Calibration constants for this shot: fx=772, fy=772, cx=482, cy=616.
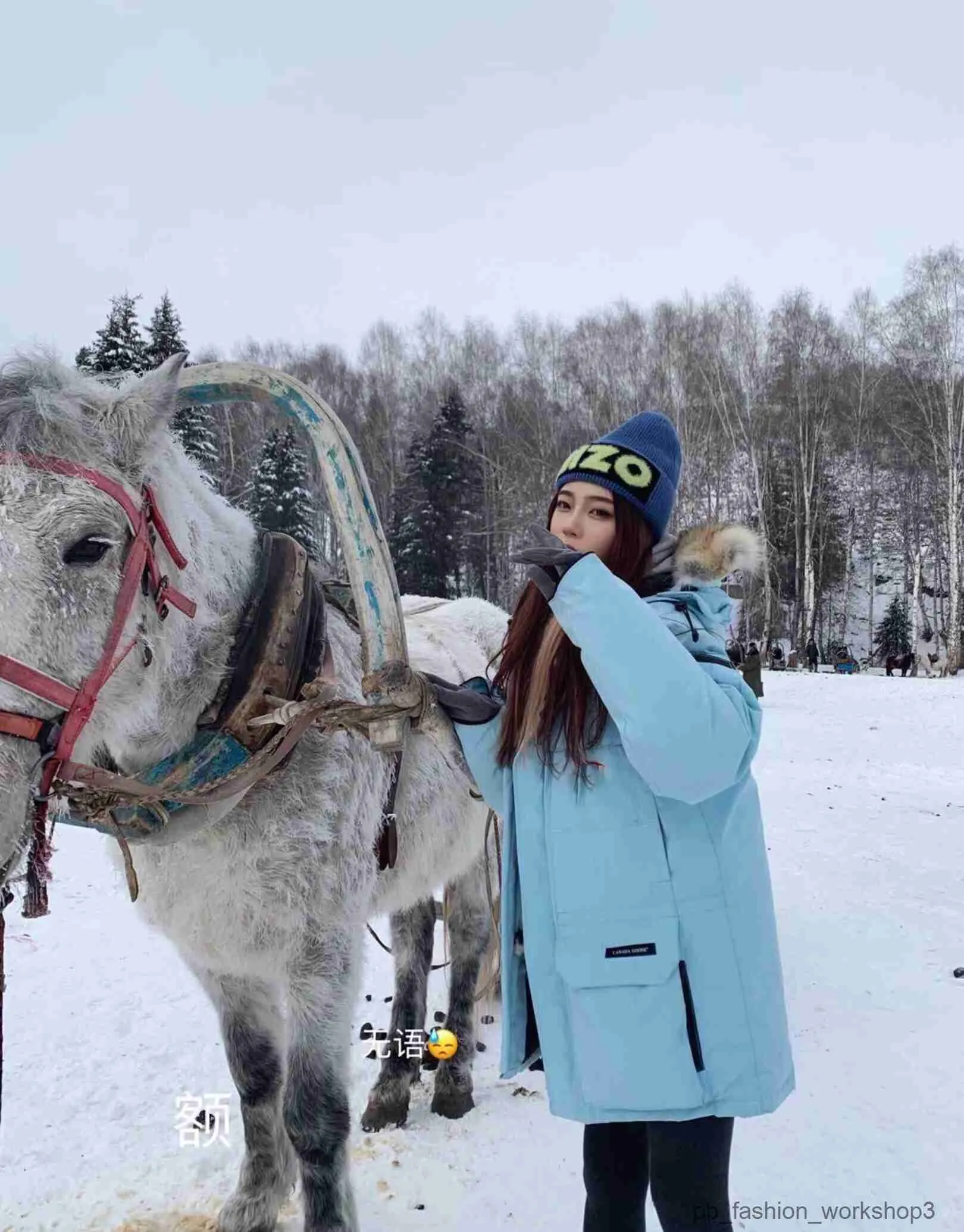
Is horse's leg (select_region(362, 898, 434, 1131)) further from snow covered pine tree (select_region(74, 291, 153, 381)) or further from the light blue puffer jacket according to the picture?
snow covered pine tree (select_region(74, 291, 153, 381))

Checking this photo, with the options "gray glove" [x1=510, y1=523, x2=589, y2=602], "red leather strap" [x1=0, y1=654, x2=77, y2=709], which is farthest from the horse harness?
"gray glove" [x1=510, y1=523, x2=589, y2=602]

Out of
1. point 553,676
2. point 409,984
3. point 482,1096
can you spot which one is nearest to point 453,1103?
point 482,1096

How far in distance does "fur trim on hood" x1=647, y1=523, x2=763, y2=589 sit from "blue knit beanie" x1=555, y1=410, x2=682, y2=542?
0.09m

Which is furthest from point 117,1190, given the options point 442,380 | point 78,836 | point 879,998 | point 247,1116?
point 442,380

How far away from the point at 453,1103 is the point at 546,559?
104 inches

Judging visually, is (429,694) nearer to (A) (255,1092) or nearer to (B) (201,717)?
(B) (201,717)

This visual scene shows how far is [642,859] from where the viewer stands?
145cm

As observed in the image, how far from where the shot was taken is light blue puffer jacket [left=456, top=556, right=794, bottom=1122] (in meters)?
1.34

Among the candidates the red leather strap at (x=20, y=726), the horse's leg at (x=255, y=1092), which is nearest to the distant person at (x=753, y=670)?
the horse's leg at (x=255, y=1092)

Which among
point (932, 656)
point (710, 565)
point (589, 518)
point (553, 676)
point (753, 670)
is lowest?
point (932, 656)

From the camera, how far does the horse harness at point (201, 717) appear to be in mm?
1341

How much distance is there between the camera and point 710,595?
1562 mm

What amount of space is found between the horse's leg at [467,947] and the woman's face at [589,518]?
236 centimetres

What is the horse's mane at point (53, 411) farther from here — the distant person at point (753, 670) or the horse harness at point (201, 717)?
the distant person at point (753, 670)
